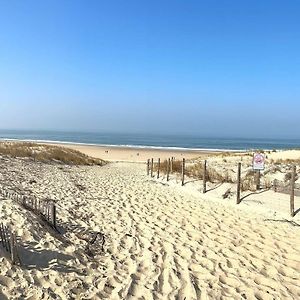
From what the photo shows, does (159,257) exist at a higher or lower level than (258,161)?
lower

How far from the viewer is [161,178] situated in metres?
21.1

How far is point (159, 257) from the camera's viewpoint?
674 cm

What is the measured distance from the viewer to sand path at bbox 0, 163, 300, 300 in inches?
203

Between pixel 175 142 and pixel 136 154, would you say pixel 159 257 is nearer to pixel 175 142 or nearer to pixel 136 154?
pixel 136 154

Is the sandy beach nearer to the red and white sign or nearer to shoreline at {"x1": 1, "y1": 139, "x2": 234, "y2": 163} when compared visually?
the red and white sign

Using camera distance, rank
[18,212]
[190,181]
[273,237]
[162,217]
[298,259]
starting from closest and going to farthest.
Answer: [298,259]
[18,212]
[273,237]
[162,217]
[190,181]

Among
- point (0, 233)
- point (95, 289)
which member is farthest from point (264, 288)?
point (0, 233)

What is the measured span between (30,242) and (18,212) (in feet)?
5.68

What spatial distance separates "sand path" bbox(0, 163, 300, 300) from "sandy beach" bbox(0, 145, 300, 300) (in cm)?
2

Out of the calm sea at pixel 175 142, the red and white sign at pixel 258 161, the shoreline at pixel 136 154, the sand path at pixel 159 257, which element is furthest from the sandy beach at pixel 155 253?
the calm sea at pixel 175 142

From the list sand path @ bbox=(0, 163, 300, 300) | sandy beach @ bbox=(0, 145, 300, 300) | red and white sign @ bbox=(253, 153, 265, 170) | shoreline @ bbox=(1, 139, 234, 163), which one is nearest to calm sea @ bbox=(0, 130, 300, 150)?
shoreline @ bbox=(1, 139, 234, 163)

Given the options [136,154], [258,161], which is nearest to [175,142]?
[136,154]

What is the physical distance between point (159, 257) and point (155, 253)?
0.77ft

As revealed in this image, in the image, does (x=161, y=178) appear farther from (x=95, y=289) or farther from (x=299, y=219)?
(x=95, y=289)
